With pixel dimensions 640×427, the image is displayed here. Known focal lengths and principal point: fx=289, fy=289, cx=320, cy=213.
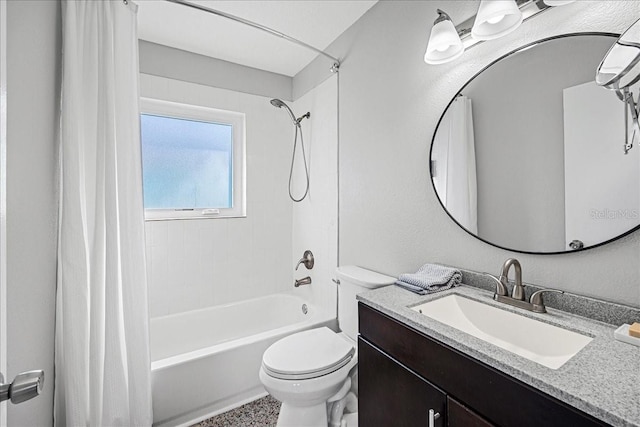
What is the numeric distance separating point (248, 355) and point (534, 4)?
2174mm

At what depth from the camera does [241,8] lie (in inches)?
72.9

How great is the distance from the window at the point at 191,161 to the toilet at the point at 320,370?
140 cm

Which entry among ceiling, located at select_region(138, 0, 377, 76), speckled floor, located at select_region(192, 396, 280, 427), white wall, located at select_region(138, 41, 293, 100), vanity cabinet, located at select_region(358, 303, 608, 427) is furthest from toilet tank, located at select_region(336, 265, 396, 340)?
white wall, located at select_region(138, 41, 293, 100)

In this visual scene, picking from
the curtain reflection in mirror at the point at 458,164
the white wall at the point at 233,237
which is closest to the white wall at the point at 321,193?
the white wall at the point at 233,237

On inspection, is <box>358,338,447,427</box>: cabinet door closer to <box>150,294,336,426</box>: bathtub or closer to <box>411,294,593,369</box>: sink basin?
<box>411,294,593,369</box>: sink basin

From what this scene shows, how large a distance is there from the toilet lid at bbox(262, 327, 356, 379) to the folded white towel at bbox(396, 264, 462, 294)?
504 mm

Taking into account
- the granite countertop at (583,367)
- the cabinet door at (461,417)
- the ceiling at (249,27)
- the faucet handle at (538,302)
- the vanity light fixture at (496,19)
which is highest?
the ceiling at (249,27)

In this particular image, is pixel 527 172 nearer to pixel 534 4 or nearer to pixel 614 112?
pixel 614 112

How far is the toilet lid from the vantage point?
1.35 meters

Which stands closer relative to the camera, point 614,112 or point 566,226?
point 614,112

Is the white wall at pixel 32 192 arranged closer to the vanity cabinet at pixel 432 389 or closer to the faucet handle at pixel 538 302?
the vanity cabinet at pixel 432 389

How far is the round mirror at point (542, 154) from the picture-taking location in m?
0.93

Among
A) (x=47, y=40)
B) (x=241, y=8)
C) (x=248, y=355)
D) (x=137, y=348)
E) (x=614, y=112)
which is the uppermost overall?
(x=241, y=8)

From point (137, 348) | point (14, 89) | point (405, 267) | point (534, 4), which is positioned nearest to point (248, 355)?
point (137, 348)
